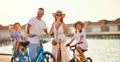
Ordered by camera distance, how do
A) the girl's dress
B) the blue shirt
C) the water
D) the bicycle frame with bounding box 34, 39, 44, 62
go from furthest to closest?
the water → the blue shirt → the girl's dress → the bicycle frame with bounding box 34, 39, 44, 62

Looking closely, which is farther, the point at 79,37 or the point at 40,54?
the point at 79,37

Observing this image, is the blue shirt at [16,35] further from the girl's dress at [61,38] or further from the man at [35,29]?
the man at [35,29]

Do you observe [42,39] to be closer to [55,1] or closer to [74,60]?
[74,60]

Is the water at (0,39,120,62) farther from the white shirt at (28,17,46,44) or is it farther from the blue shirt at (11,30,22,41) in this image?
the white shirt at (28,17,46,44)

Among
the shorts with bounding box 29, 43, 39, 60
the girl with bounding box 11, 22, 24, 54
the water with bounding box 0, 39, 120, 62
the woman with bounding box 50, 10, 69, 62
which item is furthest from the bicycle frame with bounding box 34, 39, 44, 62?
the water with bounding box 0, 39, 120, 62

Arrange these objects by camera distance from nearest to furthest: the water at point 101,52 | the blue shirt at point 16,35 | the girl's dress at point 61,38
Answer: the girl's dress at point 61,38, the blue shirt at point 16,35, the water at point 101,52

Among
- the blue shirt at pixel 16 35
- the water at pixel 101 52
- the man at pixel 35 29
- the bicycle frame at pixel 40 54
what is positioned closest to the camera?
the bicycle frame at pixel 40 54

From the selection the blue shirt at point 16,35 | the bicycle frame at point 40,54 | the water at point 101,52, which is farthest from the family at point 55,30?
the water at point 101,52

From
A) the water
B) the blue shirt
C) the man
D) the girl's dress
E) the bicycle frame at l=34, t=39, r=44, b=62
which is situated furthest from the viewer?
the water

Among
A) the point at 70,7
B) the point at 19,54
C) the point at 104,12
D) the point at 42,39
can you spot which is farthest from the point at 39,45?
the point at 104,12

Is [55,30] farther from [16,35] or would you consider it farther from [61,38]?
[16,35]

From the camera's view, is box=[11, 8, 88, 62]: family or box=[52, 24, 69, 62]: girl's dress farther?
box=[52, 24, 69, 62]: girl's dress

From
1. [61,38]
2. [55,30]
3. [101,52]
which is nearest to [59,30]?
[55,30]

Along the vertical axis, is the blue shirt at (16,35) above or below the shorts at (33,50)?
above
